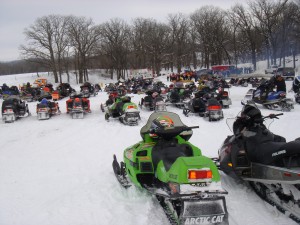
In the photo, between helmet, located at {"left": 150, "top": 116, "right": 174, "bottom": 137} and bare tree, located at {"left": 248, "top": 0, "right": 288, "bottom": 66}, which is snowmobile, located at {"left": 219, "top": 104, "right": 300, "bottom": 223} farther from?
bare tree, located at {"left": 248, "top": 0, "right": 288, "bottom": 66}

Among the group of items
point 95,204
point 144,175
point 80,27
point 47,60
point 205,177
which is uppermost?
point 80,27

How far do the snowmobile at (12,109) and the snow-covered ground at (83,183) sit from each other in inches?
84.3

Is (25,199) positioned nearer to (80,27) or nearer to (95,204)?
(95,204)

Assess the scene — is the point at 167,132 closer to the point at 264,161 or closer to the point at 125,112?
the point at 264,161

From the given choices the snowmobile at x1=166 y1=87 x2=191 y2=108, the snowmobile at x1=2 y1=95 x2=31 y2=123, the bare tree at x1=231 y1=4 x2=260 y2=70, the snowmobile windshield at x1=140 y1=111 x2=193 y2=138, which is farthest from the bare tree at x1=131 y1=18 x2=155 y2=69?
the snowmobile windshield at x1=140 y1=111 x2=193 y2=138

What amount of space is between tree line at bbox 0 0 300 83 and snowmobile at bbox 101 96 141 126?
33.5 meters

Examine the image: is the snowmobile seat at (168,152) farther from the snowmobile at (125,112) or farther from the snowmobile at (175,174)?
the snowmobile at (125,112)

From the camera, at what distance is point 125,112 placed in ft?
36.8

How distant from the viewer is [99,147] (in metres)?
8.20

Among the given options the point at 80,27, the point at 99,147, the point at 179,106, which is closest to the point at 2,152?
the point at 99,147

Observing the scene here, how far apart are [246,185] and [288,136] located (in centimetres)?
415

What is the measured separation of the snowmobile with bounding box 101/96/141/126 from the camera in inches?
436

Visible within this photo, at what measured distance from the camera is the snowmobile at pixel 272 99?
39.4 ft

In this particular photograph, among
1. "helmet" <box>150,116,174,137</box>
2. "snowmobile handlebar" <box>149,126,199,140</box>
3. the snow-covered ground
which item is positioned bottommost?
the snow-covered ground
